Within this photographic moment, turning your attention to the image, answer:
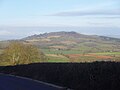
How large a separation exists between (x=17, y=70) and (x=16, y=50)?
32505mm

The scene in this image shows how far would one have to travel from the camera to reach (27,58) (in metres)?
59.3

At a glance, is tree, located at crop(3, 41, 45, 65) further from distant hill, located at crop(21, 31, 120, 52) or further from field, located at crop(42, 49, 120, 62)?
distant hill, located at crop(21, 31, 120, 52)

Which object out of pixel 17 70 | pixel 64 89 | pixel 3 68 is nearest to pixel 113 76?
pixel 64 89

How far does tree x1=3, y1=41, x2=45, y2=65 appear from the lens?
58562mm

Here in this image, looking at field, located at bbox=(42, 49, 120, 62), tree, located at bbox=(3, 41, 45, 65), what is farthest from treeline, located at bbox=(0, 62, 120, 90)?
tree, located at bbox=(3, 41, 45, 65)

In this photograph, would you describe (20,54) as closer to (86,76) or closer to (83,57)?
(83,57)

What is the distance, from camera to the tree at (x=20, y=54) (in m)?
58.6

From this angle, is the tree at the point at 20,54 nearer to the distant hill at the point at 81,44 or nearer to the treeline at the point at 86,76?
the distant hill at the point at 81,44

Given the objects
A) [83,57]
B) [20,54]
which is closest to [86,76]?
[83,57]

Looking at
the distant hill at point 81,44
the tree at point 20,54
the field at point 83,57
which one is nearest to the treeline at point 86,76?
the field at point 83,57

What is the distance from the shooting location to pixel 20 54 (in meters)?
58.6

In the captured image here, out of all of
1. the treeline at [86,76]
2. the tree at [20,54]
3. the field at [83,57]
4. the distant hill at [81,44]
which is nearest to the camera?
the treeline at [86,76]

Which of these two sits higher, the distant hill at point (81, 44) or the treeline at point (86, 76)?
the treeline at point (86, 76)

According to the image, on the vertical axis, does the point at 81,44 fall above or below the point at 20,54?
below
